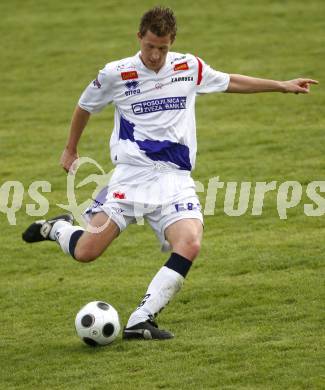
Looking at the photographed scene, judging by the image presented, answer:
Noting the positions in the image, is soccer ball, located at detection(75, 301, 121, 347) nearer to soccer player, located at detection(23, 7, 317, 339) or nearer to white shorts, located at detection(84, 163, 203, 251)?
soccer player, located at detection(23, 7, 317, 339)

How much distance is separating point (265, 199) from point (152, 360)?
5.54 metres

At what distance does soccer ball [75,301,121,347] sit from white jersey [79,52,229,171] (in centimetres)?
125

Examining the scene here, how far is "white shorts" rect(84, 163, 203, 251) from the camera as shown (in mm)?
8367

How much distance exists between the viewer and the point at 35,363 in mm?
7910

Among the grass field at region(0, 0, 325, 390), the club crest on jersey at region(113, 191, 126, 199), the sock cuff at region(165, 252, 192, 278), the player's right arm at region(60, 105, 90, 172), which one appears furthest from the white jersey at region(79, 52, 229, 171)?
the grass field at region(0, 0, 325, 390)

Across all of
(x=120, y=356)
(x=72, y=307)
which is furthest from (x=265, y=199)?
(x=120, y=356)

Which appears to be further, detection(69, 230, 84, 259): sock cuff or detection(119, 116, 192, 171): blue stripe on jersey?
detection(69, 230, 84, 259): sock cuff

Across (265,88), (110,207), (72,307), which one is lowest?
(72,307)

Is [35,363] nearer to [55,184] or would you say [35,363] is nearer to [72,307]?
[72,307]

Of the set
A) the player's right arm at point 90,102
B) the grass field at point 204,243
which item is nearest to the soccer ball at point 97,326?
the grass field at point 204,243

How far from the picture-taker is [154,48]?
8.22m

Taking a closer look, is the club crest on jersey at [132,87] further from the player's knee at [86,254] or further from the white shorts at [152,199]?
the player's knee at [86,254]

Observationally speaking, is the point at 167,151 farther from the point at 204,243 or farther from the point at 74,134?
the point at 204,243

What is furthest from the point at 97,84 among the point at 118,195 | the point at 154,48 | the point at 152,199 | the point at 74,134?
the point at 152,199
